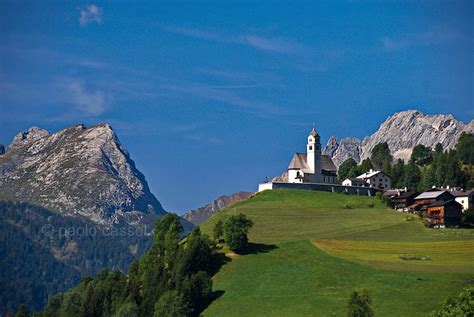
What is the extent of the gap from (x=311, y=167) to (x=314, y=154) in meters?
2.59

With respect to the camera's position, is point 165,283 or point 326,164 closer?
point 165,283

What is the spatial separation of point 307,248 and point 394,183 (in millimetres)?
61869

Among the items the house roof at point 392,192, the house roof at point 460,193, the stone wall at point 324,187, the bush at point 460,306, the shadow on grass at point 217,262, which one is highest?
the stone wall at point 324,187

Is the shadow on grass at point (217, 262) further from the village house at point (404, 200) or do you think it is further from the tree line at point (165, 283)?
the village house at point (404, 200)

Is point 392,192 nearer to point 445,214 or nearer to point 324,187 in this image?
point 324,187

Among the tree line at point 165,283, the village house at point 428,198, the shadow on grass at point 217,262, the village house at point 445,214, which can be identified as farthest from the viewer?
the village house at point 428,198

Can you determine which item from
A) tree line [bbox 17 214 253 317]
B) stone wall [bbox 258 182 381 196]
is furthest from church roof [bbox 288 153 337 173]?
tree line [bbox 17 214 253 317]

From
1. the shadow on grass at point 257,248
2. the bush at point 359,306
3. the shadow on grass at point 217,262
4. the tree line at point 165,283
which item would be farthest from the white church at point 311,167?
the bush at point 359,306

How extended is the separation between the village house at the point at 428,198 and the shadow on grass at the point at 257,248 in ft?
114

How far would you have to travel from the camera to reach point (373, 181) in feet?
633

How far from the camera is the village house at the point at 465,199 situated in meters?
170

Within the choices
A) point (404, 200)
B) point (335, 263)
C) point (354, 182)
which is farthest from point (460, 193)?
point (335, 263)

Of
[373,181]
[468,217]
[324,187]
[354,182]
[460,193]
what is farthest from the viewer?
Answer: [373,181]

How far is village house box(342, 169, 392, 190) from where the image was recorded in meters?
190
